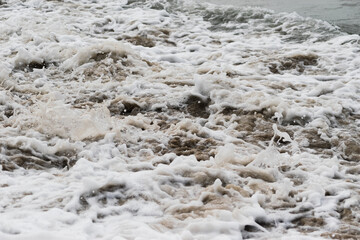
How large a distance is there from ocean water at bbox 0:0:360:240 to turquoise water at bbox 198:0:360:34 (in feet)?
1.35

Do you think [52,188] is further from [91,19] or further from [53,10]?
[53,10]

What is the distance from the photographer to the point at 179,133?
5535mm

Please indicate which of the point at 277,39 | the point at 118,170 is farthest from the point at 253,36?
the point at 118,170

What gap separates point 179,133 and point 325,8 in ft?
24.0

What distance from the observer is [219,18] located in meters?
11.1

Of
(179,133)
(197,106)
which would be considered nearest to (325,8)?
(197,106)

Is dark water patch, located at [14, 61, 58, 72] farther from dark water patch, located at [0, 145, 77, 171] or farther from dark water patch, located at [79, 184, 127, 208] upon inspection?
dark water patch, located at [79, 184, 127, 208]

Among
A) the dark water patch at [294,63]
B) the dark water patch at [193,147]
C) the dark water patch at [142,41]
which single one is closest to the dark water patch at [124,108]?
the dark water patch at [193,147]

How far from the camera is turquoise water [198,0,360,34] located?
10.2 metres

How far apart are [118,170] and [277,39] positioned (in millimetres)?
5894

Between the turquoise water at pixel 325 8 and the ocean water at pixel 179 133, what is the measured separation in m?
0.41

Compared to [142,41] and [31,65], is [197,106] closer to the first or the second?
[31,65]

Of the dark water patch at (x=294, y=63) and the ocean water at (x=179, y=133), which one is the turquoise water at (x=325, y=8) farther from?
the dark water patch at (x=294, y=63)

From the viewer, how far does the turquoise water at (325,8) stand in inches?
401
